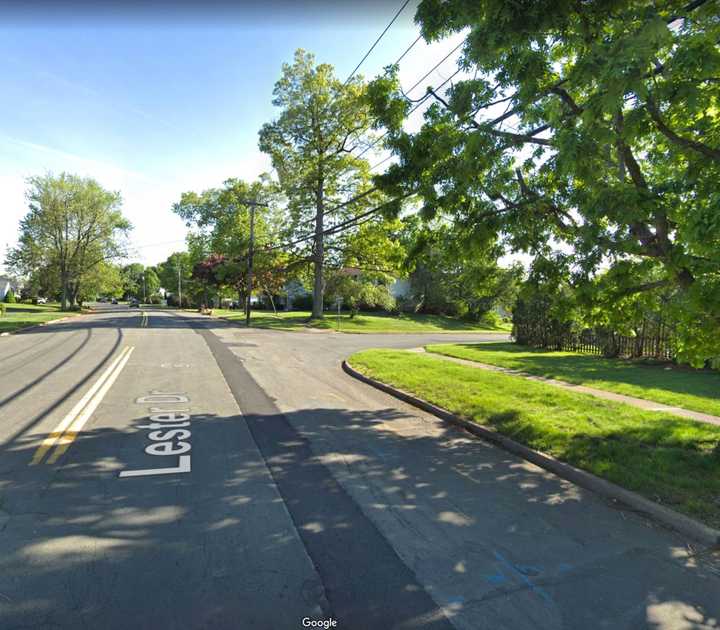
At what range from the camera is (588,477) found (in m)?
4.93

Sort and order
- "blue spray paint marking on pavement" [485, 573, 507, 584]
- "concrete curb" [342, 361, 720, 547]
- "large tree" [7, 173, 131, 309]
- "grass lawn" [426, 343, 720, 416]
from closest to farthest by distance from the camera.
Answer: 1. "blue spray paint marking on pavement" [485, 573, 507, 584]
2. "concrete curb" [342, 361, 720, 547]
3. "grass lawn" [426, 343, 720, 416]
4. "large tree" [7, 173, 131, 309]

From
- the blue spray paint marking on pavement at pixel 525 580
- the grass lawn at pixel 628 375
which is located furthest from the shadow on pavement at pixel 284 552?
the grass lawn at pixel 628 375

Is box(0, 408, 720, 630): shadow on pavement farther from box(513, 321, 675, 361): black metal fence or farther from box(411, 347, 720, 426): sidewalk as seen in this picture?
box(513, 321, 675, 361): black metal fence

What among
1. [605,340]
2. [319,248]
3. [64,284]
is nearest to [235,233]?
[319,248]

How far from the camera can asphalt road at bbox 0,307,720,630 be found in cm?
276

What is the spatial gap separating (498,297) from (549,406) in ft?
119

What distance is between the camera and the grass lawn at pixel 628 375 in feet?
29.4

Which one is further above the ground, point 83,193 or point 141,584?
point 83,193

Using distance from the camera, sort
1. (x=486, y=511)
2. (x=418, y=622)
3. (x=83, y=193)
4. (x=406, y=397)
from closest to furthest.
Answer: (x=418, y=622) → (x=486, y=511) → (x=406, y=397) → (x=83, y=193)

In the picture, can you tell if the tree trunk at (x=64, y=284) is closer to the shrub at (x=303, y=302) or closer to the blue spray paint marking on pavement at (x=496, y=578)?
the shrub at (x=303, y=302)

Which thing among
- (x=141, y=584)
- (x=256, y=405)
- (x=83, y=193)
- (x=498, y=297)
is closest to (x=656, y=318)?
(x=256, y=405)

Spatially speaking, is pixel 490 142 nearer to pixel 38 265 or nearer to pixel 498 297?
pixel 498 297

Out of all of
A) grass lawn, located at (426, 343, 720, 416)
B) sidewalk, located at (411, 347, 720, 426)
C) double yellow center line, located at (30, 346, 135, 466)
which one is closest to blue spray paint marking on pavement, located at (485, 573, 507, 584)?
double yellow center line, located at (30, 346, 135, 466)

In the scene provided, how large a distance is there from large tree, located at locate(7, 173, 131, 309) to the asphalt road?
51.2 m
